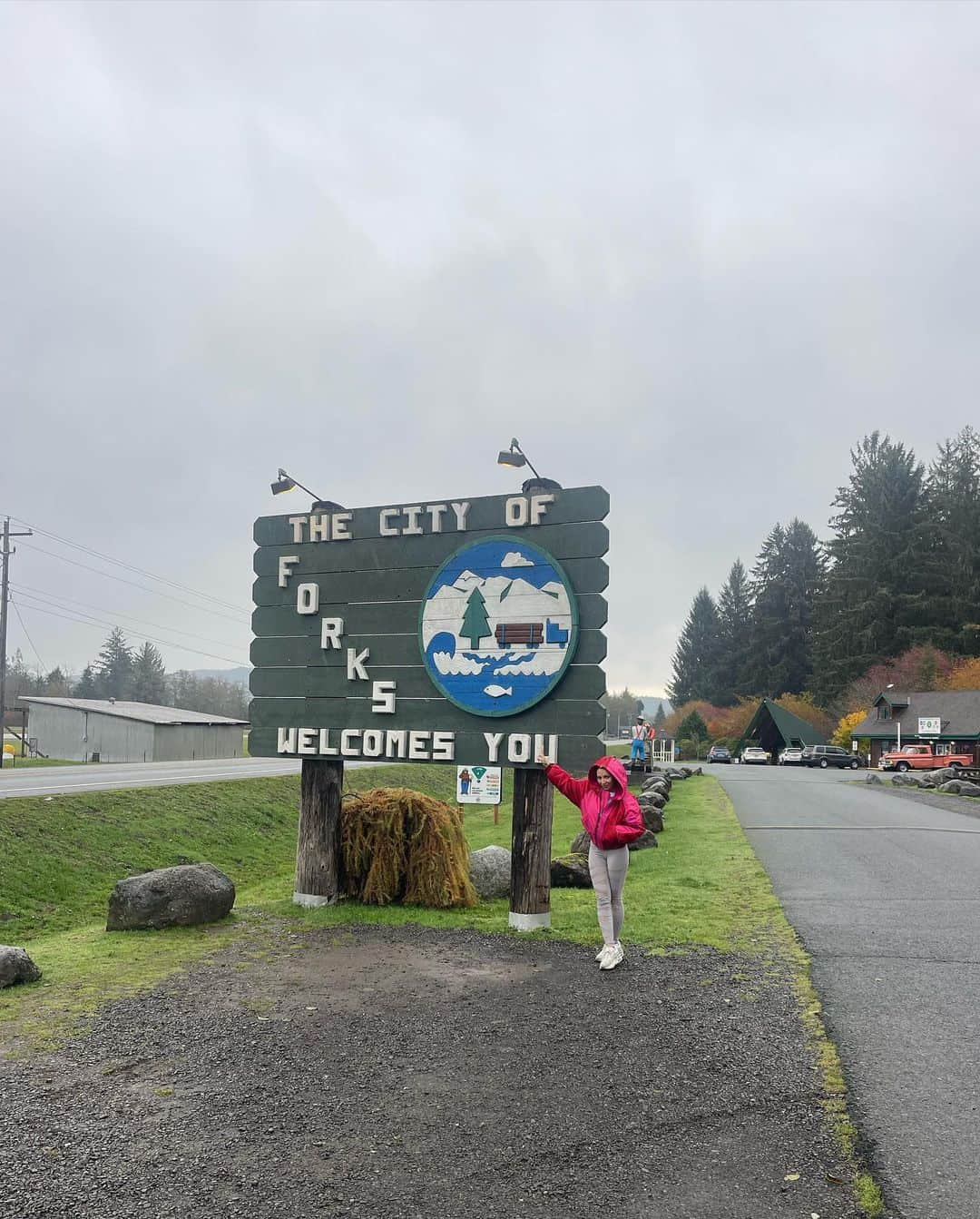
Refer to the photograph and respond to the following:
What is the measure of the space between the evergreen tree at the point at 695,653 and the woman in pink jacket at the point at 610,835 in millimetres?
103856

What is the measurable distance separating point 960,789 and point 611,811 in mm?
25195

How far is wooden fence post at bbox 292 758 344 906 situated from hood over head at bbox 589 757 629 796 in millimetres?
3005

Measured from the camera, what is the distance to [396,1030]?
5.56m

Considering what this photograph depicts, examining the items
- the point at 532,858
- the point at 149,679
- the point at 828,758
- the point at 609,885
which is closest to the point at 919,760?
the point at 828,758

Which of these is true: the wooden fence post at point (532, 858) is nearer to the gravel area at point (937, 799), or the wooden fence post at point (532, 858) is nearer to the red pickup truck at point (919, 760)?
the gravel area at point (937, 799)

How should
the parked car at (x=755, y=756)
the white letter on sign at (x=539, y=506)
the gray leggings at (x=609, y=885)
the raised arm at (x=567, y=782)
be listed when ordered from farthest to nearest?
the parked car at (x=755, y=756)
the white letter on sign at (x=539, y=506)
the raised arm at (x=567, y=782)
the gray leggings at (x=609, y=885)

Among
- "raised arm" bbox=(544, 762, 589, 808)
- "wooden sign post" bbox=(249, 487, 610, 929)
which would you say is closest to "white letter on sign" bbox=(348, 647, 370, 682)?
"wooden sign post" bbox=(249, 487, 610, 929)

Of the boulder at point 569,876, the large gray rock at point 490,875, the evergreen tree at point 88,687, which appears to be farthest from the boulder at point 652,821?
the evergreen tree at point 88,687

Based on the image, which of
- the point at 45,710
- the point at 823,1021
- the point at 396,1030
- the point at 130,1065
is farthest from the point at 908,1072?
the point at 45,710

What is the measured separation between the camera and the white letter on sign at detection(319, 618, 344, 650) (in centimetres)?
952

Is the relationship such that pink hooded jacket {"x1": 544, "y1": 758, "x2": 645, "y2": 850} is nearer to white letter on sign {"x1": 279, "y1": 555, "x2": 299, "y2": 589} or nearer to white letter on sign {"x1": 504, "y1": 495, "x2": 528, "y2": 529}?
white letter on sign {"x1": 504, "y1": 495, "x2": 528, "y2": 529}

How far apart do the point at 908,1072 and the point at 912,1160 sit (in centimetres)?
112

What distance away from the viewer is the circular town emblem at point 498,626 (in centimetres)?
836

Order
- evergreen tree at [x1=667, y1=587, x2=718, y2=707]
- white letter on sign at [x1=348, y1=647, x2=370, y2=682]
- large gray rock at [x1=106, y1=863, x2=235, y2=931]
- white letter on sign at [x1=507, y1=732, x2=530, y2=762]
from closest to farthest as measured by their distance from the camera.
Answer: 1. white letter on sign at [x1=507, y1=732, x2=530, y2=762]
2. large gray rock at [x1=106, y1=863, x2=235, y2=931]
3. white letter on sign at [x1=348, y1=647, x2=370, y2=682]
4. evergreen tree at [x1=667, y1=587, x2=718, y2=707]
